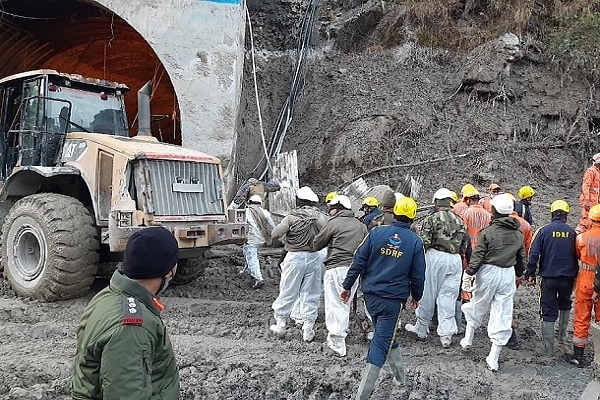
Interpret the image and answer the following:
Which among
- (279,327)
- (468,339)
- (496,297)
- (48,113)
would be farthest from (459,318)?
(48,113)

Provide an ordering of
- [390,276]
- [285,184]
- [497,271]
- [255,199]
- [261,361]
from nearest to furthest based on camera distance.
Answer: [390,276], [261,361], [497,271], [255,199], [285,184]

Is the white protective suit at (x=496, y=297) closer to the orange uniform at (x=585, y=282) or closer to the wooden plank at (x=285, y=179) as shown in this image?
the orange uniform at (x=585, y=282)

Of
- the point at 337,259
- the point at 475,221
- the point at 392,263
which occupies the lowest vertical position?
the point at 337,259

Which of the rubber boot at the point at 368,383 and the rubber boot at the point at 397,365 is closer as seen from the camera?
the rubber boot at the point at 368,383

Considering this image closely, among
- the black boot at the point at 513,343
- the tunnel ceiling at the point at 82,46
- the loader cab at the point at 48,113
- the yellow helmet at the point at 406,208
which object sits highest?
the tunnel ceiling at the point at 82,46

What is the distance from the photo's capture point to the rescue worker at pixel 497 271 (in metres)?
5.81

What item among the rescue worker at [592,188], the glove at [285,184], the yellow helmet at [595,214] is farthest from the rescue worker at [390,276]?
the glove at [285,184]

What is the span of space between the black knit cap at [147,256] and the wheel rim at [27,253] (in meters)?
5.58

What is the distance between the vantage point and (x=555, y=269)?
6.18 m

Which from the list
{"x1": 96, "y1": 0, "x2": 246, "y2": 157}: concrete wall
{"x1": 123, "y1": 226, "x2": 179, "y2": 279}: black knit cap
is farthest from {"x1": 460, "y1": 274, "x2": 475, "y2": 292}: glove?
{"x1": 96, "y1": 0, "x2": 246, "y2": 157}: concrete wall

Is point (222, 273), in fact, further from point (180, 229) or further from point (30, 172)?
point (30, 172)

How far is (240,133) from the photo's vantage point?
13852 mm

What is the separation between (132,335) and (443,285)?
495 cm

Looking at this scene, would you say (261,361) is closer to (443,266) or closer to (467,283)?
(443,266)
